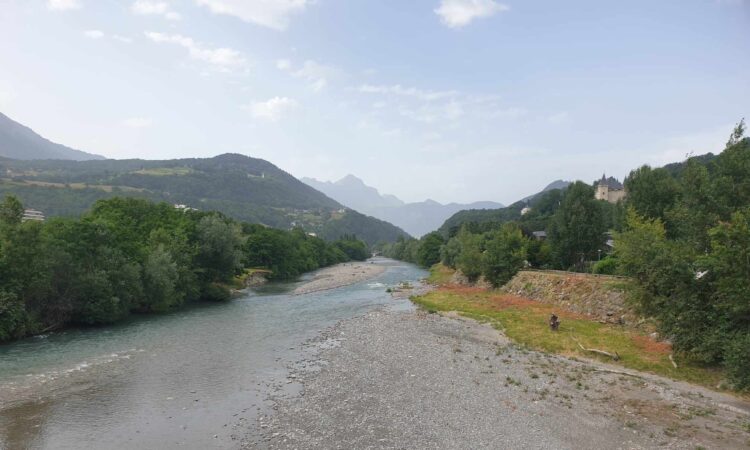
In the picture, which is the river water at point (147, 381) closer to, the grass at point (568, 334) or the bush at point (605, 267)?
the grass at point (568, 334)

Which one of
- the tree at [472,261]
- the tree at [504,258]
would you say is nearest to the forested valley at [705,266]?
the tree at [504,258]

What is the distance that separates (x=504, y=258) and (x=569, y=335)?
29.9 m

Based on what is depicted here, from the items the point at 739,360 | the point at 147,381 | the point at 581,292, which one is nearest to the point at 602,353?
the point at 739,360

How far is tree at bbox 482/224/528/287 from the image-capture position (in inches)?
2554

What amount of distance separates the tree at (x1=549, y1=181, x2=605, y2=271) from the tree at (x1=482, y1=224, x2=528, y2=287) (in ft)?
21.1

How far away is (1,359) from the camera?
94.8ft

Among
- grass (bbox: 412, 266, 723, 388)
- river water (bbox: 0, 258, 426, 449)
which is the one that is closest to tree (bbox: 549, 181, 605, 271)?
grass (bbox: 412, 266, 723, 388)

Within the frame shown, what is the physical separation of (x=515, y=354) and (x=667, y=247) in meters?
13.4

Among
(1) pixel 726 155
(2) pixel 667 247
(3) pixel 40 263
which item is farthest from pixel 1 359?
(1) pixel 726 155

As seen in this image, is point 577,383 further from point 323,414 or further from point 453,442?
point 323,414

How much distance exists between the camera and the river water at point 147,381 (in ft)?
60.2

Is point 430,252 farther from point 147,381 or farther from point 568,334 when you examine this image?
point 147,381

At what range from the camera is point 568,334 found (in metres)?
36.1

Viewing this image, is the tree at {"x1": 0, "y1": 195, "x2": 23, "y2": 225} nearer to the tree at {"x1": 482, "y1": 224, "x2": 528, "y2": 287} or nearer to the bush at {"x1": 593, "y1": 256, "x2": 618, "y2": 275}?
the tree at {"x1": 482, "y1": 224, "x2": 528, "y2": 287}
